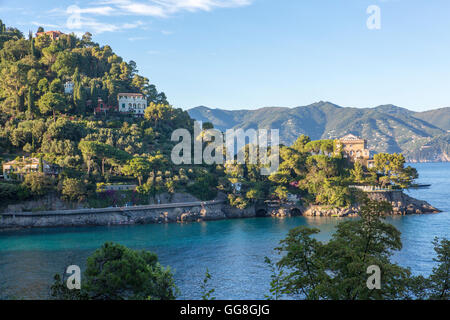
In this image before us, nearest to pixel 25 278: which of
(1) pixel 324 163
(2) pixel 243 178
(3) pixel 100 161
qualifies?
(3) pixel 100 161

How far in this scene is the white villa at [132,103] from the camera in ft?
326

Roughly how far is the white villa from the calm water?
40.8 meters

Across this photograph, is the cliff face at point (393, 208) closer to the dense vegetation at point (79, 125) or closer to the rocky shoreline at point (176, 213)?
the rocky shoreline at point (176, 213)

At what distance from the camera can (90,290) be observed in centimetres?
2197

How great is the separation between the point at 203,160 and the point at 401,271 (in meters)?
68.4

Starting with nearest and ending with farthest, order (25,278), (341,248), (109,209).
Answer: (341,248) → (25,278) → (109,209)

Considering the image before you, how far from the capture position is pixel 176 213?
233 feet

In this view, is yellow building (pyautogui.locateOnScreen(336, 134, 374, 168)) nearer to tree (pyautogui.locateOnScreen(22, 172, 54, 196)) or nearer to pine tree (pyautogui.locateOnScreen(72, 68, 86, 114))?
pine tree (pyautogui.locateOnScreen(72, 68, 86, 114))

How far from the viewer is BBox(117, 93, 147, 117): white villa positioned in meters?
99.3

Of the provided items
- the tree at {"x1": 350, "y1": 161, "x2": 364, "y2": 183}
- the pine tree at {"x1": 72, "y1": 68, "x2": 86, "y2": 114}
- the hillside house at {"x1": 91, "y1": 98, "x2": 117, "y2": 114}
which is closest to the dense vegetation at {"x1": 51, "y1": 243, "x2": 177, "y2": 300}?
the tree at {"x1": 350, "y1": 161, "x2": 364, "y2": 183}

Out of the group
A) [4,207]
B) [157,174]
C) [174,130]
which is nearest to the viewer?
[4,207]

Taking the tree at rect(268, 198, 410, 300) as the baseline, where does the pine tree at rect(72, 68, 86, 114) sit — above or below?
above
